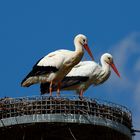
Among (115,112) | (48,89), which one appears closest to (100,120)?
(115,112)

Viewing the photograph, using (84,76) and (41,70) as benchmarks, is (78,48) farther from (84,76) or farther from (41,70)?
(41,70)

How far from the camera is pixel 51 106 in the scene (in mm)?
34031

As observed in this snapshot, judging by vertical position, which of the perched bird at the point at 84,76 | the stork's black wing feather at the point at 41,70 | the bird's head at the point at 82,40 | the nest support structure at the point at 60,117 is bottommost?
the nest support structure at the point at 60,117

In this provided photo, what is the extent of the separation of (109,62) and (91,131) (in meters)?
4.39

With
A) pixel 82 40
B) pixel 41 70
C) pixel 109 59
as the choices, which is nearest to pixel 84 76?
pixel 82 40

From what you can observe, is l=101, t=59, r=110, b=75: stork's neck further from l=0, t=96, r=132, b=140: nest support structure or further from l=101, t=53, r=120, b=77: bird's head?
l=0, t=96, r=132, b=140: nest support structure

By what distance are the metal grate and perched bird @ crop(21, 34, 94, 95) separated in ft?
5.83

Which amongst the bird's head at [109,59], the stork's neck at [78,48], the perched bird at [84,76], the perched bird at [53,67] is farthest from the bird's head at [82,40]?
the bird's head at [109,59]

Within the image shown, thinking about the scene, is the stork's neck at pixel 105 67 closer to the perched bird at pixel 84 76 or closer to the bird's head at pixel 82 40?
the perched bird at pixel 84 76

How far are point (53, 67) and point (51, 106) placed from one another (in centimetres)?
244

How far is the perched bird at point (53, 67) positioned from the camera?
118ft

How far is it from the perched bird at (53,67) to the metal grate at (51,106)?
1776mm

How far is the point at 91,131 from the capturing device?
→ 36.4 meters

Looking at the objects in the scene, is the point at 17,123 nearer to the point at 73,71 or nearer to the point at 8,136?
the point at 8,136
